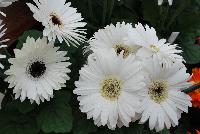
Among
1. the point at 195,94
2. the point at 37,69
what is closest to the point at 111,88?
the point at 37,69

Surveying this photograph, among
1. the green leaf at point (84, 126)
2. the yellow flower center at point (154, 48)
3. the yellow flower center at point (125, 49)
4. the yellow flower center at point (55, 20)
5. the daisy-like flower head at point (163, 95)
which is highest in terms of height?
the yellow flower center at point (55, 20)

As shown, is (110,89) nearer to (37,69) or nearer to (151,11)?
(37,69)

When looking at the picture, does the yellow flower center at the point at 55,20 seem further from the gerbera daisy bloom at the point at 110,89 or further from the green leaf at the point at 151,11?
the green leaf at the point at 151,11

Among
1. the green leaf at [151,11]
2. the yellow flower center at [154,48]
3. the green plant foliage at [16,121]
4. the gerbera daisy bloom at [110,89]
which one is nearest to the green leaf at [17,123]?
the green plant foliage at [16,121]

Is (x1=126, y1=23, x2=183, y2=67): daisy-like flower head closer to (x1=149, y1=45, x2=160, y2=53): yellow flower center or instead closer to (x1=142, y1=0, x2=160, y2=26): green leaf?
(x1=149, y1=45, x2=160, y2=53): yellow flower center

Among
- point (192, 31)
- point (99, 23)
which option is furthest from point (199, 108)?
point (99, 23)

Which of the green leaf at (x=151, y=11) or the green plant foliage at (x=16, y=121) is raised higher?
the green leaf at (x=151, y=11)

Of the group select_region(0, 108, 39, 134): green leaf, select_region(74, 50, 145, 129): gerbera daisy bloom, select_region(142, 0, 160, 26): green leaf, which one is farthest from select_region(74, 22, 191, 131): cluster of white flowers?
select_region(142, 0, 160, 26): green leaf
